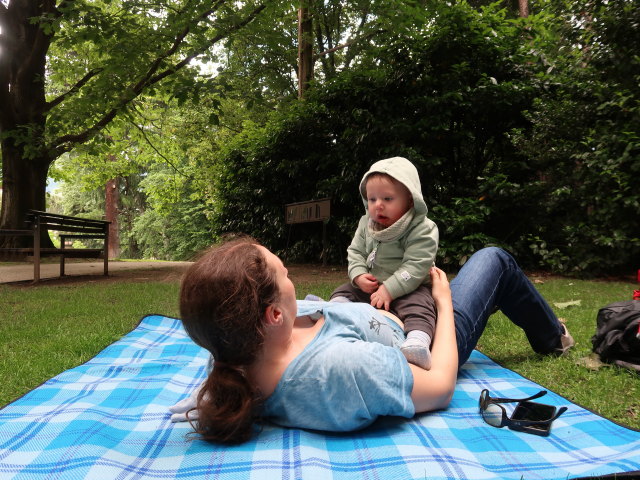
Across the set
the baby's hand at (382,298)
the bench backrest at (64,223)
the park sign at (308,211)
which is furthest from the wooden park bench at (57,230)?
the baby's hand at (382,298)

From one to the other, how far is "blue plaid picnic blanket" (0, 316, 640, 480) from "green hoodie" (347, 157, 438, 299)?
0.62 meters

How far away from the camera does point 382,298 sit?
7.77ft

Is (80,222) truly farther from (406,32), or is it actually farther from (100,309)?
(406,32)

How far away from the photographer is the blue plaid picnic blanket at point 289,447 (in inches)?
59.7

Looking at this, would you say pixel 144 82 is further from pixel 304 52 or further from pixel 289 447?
pixel 289 447

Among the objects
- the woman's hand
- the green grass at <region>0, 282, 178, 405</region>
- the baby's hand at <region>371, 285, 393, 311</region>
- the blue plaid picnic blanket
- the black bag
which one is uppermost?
the woman's hand

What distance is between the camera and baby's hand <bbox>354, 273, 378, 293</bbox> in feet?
8.33

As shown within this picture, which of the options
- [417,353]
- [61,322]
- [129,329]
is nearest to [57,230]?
[61,322]

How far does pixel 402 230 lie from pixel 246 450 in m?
1.34

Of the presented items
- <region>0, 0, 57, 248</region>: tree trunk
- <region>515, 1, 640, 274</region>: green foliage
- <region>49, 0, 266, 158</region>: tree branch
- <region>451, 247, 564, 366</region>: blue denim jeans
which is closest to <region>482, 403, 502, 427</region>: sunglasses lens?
<region>451, 247, 564, 366</region>: blue denim jeans

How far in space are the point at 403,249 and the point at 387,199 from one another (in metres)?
0.30

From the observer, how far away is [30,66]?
1005cm

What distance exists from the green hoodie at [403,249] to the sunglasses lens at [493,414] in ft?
2.12

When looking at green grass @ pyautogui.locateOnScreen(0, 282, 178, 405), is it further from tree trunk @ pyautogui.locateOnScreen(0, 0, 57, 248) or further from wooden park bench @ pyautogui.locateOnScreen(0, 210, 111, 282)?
tree trunk @ pyautogui.locateOnScreen(0, 0, 57, 248)
